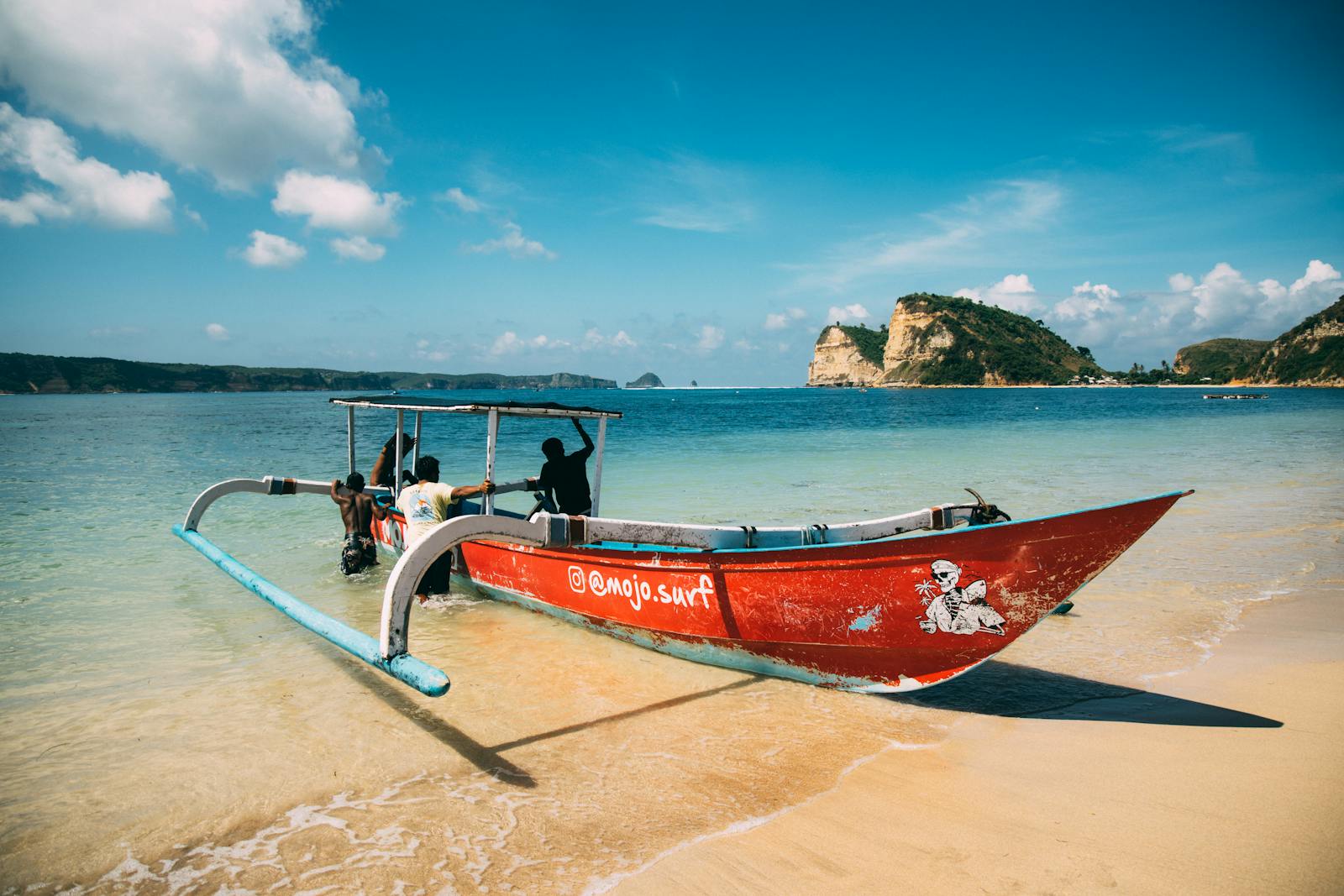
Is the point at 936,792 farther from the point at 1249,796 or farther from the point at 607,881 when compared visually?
the point at 607,881

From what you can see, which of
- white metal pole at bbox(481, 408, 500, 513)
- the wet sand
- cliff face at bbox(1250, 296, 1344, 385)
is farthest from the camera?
cliff face at bbox(1250, 296, 1344, 385)

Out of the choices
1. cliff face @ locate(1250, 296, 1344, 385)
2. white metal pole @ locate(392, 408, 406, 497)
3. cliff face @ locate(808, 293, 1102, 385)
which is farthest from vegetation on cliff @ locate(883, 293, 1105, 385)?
white metal pole @ locate(392, 408, 406, 497)

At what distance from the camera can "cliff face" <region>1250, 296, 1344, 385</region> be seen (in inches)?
4562

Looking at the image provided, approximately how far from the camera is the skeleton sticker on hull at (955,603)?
4.47 m

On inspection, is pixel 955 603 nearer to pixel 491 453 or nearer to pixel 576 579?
pixel 576 579

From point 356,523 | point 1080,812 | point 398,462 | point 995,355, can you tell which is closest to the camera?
point 1080,812

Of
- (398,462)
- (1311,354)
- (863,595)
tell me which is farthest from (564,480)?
(1311,354)

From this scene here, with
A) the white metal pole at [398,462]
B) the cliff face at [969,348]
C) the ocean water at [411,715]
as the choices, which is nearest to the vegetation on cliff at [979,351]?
the cliff face at [969,348]

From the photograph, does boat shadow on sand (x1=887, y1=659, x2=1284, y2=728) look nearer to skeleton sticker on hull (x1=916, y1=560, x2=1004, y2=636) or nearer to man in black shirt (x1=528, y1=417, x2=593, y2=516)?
skeleton sticker on hull (x1=916, y1=560, x2=1004, y2=636)

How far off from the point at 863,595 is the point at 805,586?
448mm

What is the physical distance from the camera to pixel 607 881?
325cm

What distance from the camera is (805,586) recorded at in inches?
200

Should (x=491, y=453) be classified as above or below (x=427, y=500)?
above

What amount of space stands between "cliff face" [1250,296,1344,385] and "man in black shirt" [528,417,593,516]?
515ft
